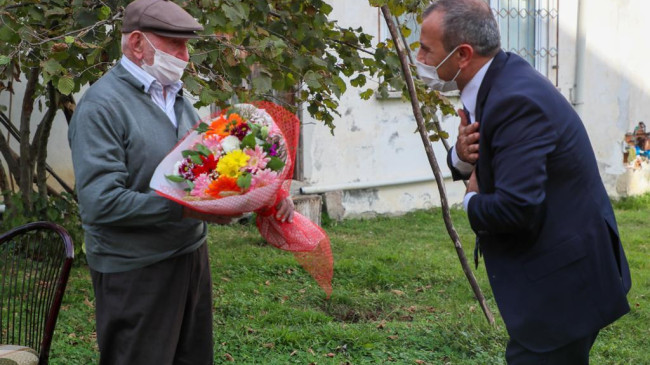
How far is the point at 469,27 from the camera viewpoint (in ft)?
8.68

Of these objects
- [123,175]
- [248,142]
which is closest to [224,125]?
[248,142]

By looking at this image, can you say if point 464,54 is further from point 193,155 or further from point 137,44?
point 137,44

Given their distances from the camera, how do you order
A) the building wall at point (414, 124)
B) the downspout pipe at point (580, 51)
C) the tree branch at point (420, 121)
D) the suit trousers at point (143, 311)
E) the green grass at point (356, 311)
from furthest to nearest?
the downspout pipe at point (580, 51), the building wall at point (414, 124), the green grass at point (356, 311), the tree branch at point (420, 121), the suit trousers at point (143, 311)

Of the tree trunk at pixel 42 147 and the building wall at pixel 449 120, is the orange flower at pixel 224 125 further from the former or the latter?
the building wall at pixel 449 120

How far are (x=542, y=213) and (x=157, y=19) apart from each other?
1.55 meters

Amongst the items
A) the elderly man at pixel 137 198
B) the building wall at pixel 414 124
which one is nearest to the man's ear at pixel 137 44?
the elderly man at pixel 137 198

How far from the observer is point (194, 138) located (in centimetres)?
300

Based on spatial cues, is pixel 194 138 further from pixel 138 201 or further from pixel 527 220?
pixel 527 220

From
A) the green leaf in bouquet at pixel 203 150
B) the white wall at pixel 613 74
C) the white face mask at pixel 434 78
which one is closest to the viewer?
the white face mask at pixel 434 78

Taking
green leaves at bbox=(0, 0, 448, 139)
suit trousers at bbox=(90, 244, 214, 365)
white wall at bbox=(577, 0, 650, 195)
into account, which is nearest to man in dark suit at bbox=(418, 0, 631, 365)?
suit trousers at bbox=(90, 244, 214, 365)

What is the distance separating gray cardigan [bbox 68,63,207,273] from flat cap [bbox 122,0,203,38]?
0.18 m

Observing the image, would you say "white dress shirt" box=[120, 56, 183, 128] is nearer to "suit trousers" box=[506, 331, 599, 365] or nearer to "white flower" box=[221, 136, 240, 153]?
"white flower" box=[221, 136, 240, 153]

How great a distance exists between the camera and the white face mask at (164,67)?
3.08m

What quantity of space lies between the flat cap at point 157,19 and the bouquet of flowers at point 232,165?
1.17 ft
